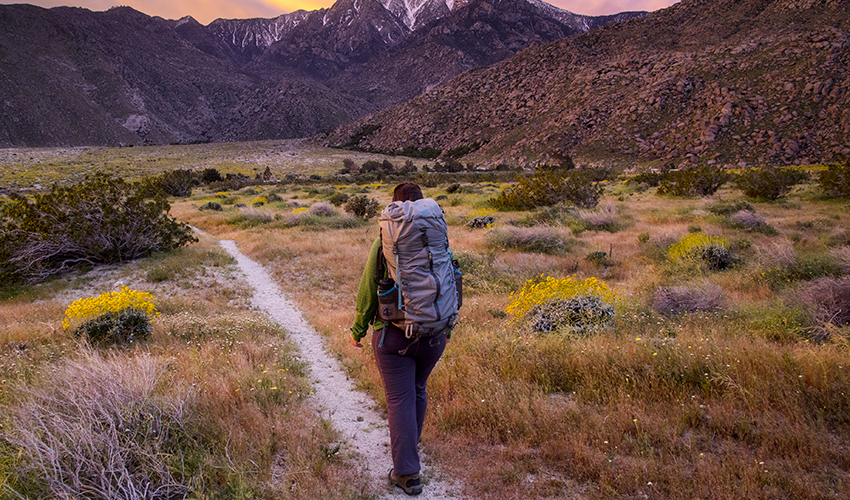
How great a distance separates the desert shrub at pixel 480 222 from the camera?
14.9 m

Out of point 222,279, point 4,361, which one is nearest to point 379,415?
point 4,361

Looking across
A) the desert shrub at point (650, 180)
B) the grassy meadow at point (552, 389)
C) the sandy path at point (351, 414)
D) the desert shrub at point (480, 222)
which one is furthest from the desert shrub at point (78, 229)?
the desert shrub at point (650, 180)

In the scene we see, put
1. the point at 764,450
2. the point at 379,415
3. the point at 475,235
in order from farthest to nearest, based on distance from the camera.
Result: 1. the point at 475,235
2. the point at 379,415
3. the point at 764,450

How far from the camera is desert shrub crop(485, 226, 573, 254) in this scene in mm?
11016

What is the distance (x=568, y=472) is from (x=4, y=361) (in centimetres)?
581

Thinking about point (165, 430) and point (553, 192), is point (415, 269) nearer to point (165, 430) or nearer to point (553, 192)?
point (165, 430)

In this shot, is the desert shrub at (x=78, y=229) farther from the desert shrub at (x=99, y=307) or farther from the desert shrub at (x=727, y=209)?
the desert shrub at (x=727, y=209)

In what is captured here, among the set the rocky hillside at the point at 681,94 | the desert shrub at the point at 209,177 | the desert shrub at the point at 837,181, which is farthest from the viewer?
the desert shrub at the point at 209,177

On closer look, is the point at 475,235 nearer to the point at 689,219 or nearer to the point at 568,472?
the point at 689,219

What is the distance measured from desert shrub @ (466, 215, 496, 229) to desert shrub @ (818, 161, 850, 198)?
14.7 metres

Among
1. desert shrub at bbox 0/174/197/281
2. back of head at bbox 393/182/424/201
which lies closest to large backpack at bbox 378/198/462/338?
back of head at bbox 393/182/424/201

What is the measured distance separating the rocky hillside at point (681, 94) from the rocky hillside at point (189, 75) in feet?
231

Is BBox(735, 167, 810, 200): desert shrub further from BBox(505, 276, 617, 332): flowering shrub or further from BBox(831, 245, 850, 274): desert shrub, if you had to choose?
BBox(505, 276, 617, 332): flowering shrub

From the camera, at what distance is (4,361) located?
14.8 feet
